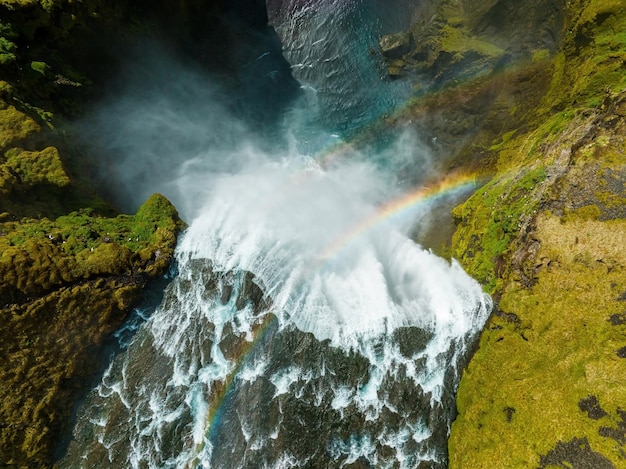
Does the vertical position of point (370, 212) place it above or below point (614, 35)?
below

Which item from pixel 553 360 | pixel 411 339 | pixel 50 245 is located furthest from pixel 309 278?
pixel 50 245

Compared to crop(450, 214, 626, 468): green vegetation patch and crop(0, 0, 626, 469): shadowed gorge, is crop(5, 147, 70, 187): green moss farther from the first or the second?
crop(450, 214, 626, 468): green vegetation patch

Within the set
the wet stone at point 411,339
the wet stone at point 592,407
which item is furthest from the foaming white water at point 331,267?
the wet stone at point 592,407

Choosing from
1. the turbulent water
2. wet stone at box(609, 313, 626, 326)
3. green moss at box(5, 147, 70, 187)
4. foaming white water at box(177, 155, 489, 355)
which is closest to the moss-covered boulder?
the turbulent water

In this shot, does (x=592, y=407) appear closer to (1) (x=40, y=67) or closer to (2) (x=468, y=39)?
(2) (x=468, y=39)

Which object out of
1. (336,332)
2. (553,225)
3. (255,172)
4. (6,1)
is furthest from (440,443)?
(6,1)

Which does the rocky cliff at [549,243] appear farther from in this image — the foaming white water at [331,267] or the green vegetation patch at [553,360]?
the foaming white water at [331,267]

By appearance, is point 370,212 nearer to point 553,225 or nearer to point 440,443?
point 553,225
